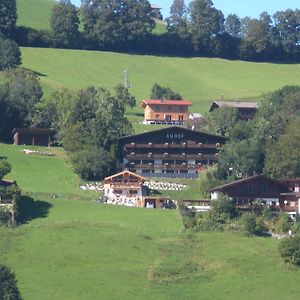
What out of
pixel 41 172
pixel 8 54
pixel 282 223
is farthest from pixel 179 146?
pixel 8 54

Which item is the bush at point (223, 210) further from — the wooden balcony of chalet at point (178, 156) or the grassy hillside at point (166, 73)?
the grassy hillside at point (166, 73)

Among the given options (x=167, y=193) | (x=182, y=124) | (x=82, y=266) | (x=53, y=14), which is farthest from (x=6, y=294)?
(x=53, y=14)

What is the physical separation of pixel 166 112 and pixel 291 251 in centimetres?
3599

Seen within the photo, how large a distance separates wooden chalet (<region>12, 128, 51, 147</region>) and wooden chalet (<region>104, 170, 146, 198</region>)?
362 inches

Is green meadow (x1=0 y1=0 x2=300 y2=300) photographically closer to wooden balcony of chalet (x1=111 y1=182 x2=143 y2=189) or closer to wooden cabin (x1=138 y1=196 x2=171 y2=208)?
wooden balcony of chalet (x1=111 y1=182 x2=143 y2=189)

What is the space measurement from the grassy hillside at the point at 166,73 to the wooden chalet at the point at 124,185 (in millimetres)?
26231

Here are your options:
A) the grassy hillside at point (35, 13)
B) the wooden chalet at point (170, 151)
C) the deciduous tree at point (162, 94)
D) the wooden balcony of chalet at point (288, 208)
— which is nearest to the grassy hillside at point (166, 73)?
the deciduous tree at point (162, 94)

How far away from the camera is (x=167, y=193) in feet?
264

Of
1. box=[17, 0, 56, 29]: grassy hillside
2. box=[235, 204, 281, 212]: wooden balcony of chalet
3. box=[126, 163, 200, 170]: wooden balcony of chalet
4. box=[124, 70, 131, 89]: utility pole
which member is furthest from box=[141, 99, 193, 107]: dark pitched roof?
box=[235, 204, 281, 212]: wooden balcony of chalet

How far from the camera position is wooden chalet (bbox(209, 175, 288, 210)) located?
7850 cm

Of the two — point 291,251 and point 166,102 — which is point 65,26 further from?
point 291,251

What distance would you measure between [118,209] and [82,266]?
412 inches

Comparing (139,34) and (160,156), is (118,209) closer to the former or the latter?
(160,156)

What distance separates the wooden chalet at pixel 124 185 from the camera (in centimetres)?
8031
